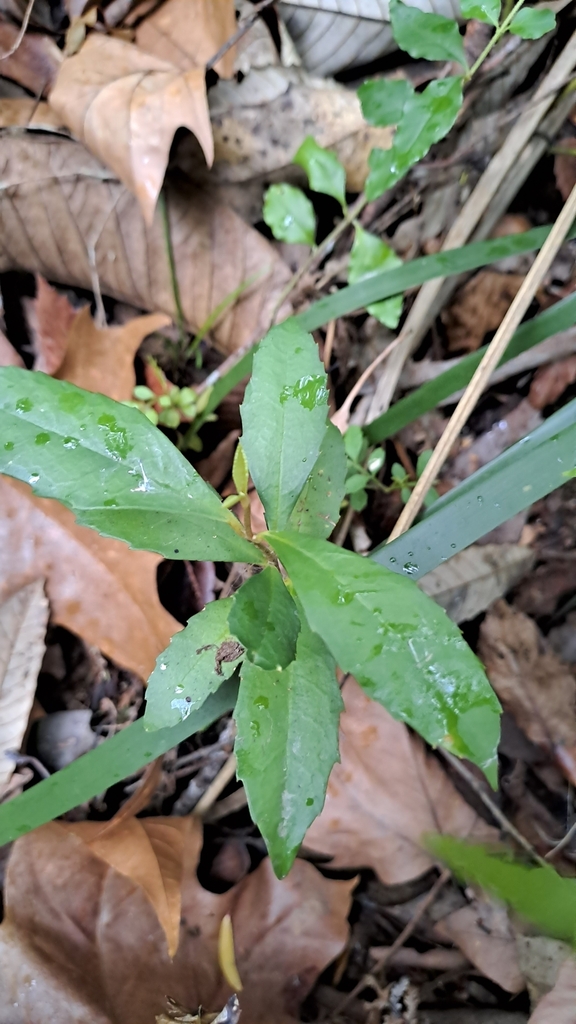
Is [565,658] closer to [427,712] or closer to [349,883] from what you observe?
[349,883]

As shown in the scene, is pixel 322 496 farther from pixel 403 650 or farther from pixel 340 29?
pixel 340 29

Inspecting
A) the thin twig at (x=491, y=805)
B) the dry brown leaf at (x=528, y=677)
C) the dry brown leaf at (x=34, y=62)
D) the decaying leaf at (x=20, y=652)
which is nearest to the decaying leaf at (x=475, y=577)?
the dry brown leaf at (x=528, y=677)

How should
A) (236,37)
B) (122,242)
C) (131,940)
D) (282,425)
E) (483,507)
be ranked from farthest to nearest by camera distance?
(122,242), (236,37), (131,940), (483,507), (282,425)

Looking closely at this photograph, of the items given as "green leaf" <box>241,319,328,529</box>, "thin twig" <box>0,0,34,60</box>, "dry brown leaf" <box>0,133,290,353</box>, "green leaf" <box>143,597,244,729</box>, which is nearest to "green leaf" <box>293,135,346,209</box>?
"dry brown leaf" <box>0,133,290,353</box>

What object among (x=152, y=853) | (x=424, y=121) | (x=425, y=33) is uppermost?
(x=425, y=33)

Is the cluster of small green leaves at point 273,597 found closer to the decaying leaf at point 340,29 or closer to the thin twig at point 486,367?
the thin twig at point 486,367

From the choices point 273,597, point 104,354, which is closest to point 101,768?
point 273,597
